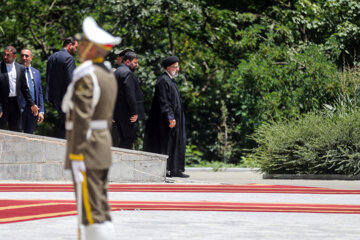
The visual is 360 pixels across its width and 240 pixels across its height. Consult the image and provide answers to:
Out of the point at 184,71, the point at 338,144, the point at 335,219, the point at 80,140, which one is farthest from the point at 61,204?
the point at 184,71

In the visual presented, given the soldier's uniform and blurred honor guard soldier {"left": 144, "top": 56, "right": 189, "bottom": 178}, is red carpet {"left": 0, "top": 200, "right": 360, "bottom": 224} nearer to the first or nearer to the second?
the soldier's uniform

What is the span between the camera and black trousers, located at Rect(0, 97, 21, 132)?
15.2 meters

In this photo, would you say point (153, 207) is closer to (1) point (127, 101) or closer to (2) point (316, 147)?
(1) point (127, 101)

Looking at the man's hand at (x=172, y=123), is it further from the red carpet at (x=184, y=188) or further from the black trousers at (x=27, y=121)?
the black trousers at (x=27, y=121)

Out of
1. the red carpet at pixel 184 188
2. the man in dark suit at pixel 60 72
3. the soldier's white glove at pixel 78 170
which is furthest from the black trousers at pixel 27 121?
the soldier's white glove at pixel 78 170

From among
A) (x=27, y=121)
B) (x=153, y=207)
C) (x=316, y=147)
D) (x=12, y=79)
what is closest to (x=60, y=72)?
(x=12, y=79)

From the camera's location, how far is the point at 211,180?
15.4 m

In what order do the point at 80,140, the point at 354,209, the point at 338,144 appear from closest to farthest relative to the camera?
the point at 80,140
the point at 354,209
the point at 338,144

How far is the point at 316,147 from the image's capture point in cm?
1521

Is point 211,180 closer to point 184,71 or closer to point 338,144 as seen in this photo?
point 338,144

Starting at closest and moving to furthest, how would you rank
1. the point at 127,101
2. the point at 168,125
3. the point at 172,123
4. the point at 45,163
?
1. the point at 45,163
2. the point at 127,101
3. the point at 172,123
4. the point at 168,125

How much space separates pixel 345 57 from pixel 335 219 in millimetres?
13435

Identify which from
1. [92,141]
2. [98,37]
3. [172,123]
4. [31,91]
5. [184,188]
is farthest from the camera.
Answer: [31,91]

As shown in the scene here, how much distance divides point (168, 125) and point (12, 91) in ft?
8.52
